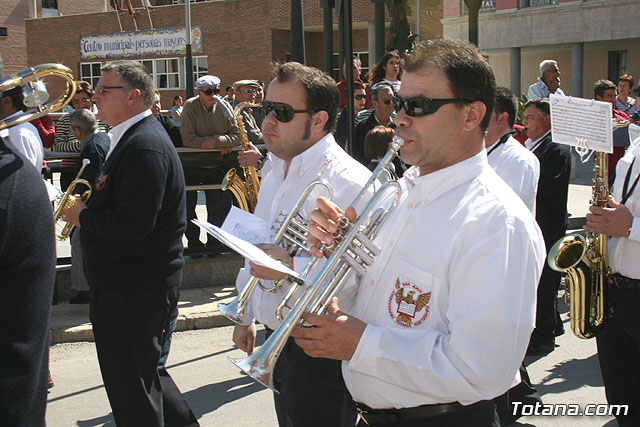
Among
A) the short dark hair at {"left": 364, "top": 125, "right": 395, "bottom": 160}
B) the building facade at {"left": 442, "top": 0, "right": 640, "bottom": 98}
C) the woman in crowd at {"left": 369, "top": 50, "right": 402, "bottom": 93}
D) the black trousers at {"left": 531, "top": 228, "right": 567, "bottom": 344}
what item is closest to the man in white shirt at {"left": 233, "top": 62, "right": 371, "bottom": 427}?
the short dark hair at {"left": 364, "top": 125, "right": 395, "bottom": 160}

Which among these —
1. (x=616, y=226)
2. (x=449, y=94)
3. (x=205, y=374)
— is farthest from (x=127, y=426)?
(x=616, y=226)

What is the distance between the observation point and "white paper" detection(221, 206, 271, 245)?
3180mm

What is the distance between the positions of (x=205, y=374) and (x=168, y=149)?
2450 millimetres

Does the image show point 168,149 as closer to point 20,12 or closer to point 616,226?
point 616,226

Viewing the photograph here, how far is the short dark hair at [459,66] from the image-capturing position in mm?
2219

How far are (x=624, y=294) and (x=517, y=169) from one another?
1028 mm

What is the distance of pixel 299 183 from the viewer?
347 centimetres

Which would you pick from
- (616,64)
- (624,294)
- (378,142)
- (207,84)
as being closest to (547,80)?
(207,84)

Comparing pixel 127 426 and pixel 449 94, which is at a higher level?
pixel 449 94

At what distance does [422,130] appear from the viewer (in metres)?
2.24

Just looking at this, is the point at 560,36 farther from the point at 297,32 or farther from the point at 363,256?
the point at 363,256

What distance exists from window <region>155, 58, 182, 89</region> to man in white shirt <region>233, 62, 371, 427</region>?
124 feet

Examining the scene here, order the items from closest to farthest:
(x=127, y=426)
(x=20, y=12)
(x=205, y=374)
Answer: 1. (x=127, y=426)
2. (x=205, y=374)
3. (x=20, y=12)

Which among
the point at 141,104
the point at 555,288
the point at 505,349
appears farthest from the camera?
the point at 555,288
